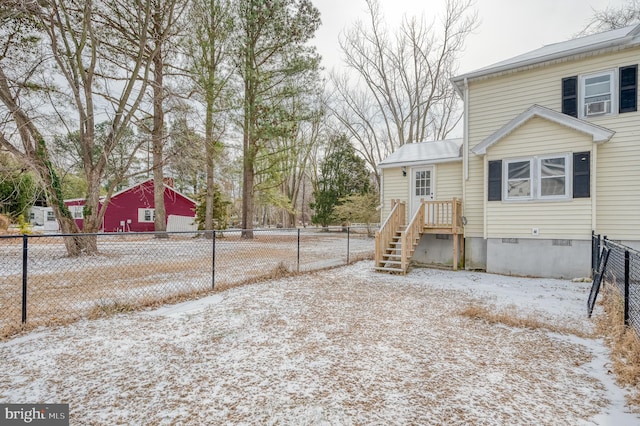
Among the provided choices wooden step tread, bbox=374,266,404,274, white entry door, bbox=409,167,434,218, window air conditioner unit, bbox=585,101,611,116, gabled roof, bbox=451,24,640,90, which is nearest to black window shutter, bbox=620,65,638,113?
window air conditioner unit, bbox=585,101,611,116

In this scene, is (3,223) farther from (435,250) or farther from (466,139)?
(466,139)

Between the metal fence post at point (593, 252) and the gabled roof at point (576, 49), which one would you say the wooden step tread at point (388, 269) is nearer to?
the metal fence post at point (593, 252)

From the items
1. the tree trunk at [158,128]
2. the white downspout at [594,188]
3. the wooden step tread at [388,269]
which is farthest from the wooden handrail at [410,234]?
the tree trunk at [158,128]

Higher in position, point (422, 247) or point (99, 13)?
point (99, 13)

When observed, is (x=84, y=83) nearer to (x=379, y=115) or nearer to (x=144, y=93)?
(x=144, y=93)

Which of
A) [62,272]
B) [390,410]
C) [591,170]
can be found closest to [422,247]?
[591,170]

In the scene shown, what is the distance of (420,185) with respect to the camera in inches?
407

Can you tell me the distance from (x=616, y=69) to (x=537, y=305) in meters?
6.27

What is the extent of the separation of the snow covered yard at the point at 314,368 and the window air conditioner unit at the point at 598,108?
5.27 meters

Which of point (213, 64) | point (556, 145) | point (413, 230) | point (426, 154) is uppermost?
point (213, 64)

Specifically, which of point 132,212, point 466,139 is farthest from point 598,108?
point 132,212

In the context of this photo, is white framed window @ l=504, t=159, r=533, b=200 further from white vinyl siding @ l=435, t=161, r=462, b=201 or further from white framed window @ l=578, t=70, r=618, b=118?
white framed window @ l=578, t=70, r=618, b=118

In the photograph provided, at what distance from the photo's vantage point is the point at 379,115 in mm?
23234

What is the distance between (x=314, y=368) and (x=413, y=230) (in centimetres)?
655
